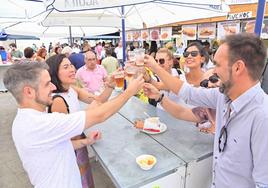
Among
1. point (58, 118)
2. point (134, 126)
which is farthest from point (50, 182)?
point (134, 126)

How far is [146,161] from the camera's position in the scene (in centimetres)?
147

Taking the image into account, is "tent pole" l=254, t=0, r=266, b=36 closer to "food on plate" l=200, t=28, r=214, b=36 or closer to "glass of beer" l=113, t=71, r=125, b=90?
"glass of beer" l=113, t=71, r=125, b=90

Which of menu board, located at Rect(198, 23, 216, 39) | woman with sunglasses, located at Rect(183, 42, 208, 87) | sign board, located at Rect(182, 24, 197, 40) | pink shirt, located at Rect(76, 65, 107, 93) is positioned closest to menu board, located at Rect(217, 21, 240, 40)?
menu board, located at Rect(198, 23, 216, 39)

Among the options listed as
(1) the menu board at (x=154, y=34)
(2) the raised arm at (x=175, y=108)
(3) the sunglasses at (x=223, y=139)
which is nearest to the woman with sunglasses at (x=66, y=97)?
(2) the raised arm at (x=175, y=108)

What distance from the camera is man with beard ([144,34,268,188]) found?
3.45ft

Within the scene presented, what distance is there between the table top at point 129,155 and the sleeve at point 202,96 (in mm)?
483

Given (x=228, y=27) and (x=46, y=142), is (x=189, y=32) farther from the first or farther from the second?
(x=46, y=142)

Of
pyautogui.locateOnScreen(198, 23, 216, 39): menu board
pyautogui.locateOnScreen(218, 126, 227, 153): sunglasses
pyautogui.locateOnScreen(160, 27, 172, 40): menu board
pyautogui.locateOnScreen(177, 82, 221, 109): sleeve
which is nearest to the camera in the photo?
pyautogui.locateOnScreen(218, 126, 227, 153): sunglasses

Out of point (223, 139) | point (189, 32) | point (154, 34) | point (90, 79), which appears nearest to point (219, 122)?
point (223, 139)

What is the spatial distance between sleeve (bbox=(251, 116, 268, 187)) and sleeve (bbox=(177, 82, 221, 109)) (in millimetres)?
507

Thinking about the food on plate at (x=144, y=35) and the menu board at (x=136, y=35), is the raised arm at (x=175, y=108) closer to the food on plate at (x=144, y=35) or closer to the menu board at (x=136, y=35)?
the food on plate at (x=144, y=35)

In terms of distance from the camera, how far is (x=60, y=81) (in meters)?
1.89

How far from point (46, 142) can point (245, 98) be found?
122cm

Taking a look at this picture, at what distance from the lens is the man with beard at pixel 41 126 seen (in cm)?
120
